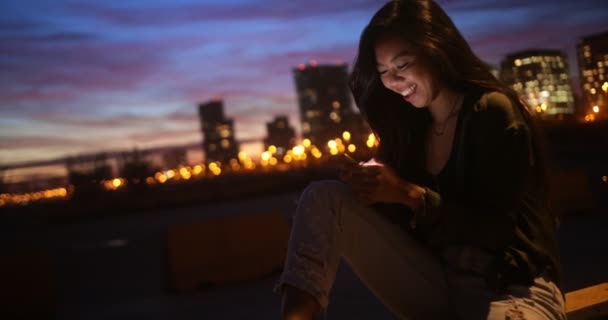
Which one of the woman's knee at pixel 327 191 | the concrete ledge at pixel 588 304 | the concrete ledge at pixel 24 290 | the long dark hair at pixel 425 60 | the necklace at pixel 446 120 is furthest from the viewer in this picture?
the concrete ledge at pixel 24 290

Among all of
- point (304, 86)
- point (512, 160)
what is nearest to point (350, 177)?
point (512, 160)

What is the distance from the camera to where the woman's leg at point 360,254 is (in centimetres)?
183

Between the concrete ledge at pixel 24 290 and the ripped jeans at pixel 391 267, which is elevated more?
the ripped jeans at pixel 391 267

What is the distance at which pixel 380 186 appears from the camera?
188cm

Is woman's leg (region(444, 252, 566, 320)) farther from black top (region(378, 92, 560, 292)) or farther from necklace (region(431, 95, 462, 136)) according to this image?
necklace (region(431, 95, 462, 136))

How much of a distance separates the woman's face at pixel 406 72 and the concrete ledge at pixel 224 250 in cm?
457

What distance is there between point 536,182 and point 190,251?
198 inches

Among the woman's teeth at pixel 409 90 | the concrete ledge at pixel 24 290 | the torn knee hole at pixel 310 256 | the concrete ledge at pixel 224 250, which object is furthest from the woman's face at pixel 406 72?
the concrete ledge at pixel 24 290

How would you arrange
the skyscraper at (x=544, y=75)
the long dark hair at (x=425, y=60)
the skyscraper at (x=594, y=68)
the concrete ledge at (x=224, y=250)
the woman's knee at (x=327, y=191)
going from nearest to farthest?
the woman's knee at (x=327, y=191) < the long dark hair at (x=425, y=60) < the skyscraper at (x=594, y=68) < the skyscraper at (x=544, y=75) < the concrete ledge at (x=224, y=250)

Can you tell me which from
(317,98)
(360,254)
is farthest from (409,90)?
(317,98)

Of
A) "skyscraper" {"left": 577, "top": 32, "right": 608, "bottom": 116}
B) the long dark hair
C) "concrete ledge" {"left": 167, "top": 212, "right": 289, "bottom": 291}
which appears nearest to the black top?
the long dark hair

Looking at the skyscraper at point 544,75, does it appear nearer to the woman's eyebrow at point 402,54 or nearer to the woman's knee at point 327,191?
the woman's eyebrow at point 402,54

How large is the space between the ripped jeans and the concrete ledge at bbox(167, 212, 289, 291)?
440 cm

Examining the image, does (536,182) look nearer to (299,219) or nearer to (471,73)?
(471,73)
